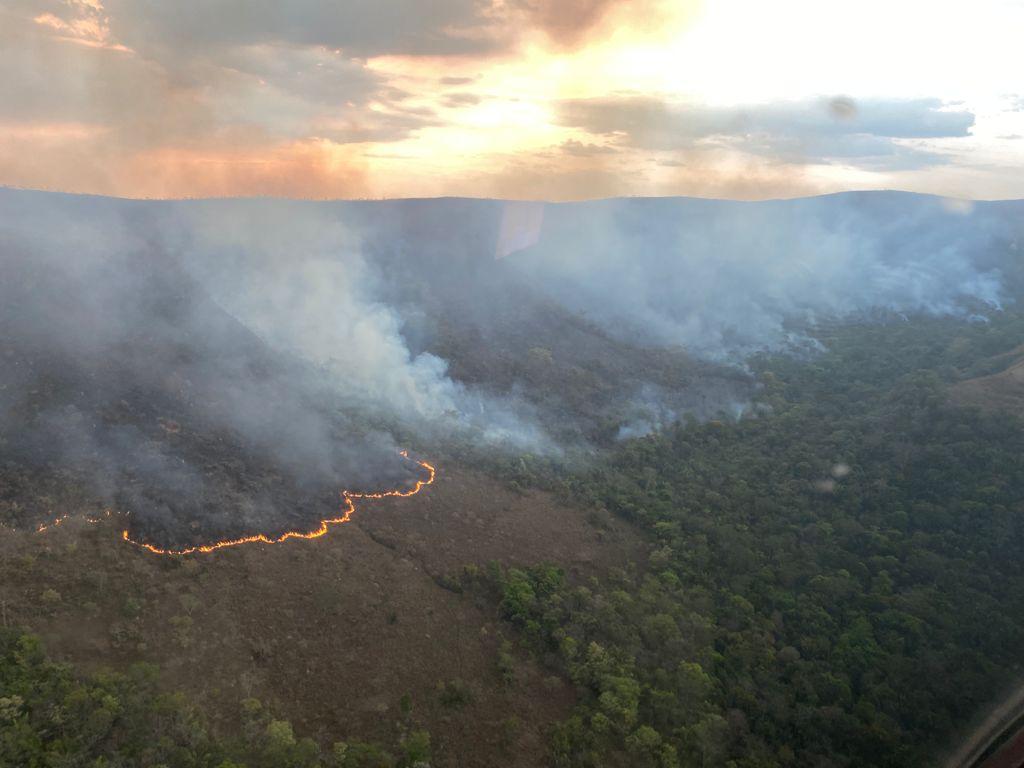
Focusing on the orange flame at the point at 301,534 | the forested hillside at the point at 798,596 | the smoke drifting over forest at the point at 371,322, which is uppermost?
the smoke drifting over forest at the point at 371,322

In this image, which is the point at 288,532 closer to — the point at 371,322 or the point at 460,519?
the point at 460,519

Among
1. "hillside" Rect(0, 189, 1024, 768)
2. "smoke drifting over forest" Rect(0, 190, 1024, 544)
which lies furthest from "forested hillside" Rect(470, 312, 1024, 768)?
"smoke drifting over forest" Rect(0, 190, 1024, 544)

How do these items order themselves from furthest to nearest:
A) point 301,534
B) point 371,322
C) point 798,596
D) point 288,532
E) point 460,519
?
point 371,322 → point 460,519 → point 798,596 → point 301,534 → point 288,532

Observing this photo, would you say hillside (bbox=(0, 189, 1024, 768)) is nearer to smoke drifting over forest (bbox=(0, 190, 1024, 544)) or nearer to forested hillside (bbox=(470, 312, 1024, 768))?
forested hillside (bbox=(470, 312, 1024, 768))

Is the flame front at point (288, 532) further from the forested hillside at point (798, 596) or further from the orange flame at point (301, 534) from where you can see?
the forested hillside at point (798, 596)

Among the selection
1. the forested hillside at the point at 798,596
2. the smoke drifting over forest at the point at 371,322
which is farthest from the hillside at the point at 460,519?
the smoke drifting over forest at the point at 371,322

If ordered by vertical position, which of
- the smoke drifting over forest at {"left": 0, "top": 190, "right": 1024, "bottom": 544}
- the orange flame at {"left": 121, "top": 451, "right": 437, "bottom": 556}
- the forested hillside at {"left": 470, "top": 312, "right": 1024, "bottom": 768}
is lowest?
the forested hillside at {"left": 470, "top": 312, "right": 1024, "bottom": 768}

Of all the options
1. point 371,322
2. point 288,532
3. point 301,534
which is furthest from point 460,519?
point 371,322

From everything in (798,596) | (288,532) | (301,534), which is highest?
(288,532)
